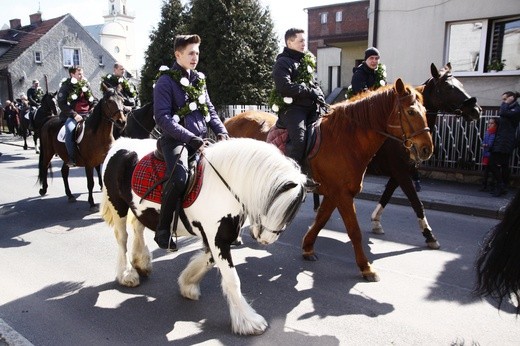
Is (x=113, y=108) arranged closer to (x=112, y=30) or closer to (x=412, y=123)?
(x=412, y=123)

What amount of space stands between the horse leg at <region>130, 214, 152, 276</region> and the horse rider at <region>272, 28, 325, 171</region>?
2.02m

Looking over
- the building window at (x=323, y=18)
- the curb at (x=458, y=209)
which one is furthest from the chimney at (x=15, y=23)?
the curb at (x=458, y=209)

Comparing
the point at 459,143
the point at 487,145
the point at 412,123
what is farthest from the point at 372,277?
the point at 459,143

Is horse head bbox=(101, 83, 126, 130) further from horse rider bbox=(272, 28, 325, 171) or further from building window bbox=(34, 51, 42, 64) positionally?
building window bbox=(34, 51, 42, 64)

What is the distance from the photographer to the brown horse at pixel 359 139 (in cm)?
449

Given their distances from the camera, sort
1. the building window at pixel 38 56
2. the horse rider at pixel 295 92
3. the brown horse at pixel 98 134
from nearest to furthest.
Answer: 1. the horse rider at pixel 295 92
2. the brown horse at pixel 98 134
3. the building window at pixel 38 56

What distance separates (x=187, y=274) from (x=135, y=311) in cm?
61

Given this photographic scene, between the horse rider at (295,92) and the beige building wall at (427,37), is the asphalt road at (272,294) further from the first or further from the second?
the beige building wall at (427,37)

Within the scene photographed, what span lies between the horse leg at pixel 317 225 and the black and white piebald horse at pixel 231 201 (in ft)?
5.56

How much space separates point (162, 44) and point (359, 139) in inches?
702

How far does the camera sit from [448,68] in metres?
6.25

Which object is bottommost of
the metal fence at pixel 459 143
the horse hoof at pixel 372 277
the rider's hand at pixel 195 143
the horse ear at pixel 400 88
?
the horse hoof at pixel 372 277

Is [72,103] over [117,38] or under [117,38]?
under

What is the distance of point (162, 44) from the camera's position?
20.4 m
